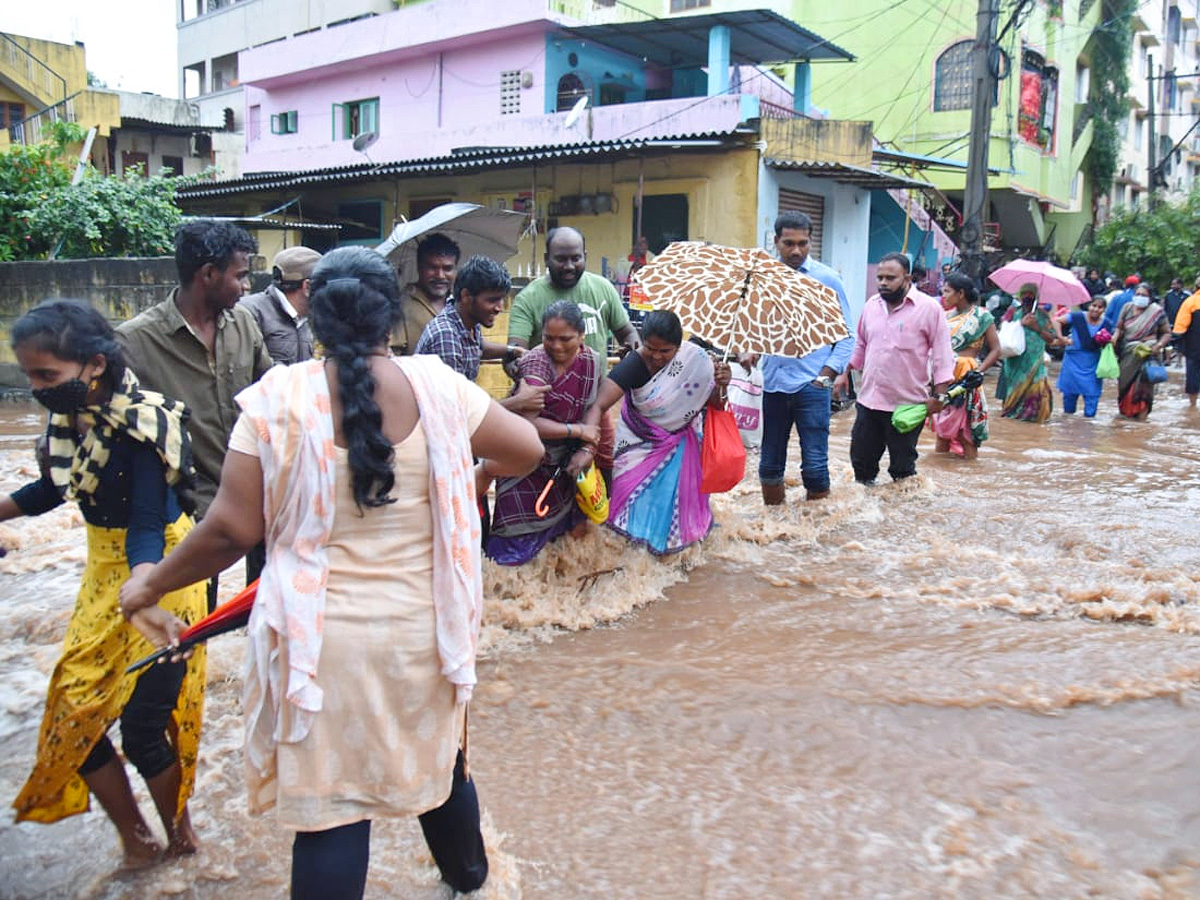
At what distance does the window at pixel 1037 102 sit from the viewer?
2479 cm

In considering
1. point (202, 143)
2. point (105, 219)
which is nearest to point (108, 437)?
point (105, 219)

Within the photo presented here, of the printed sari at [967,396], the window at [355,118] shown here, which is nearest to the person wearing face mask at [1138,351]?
the printed sari at [967,396]

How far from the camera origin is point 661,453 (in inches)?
205

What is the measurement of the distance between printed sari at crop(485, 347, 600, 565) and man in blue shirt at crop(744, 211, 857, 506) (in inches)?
80.3

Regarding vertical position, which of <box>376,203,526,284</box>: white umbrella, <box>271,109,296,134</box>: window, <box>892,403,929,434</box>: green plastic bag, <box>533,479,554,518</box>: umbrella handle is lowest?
<box>533,479,554,518</box>: umbrella handle

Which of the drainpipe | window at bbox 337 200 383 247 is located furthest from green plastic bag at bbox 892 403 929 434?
window at bbox 337 200 383 247

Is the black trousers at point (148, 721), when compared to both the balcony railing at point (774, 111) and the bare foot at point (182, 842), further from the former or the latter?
the balcony railing at point (774, 111)

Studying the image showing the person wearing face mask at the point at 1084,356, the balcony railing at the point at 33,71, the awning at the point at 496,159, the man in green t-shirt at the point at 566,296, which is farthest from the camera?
the balcony railing at the point at 33,71

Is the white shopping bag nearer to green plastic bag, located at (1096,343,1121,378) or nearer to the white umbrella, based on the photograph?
the white umbrella

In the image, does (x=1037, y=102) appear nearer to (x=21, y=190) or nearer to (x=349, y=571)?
(x=21, y=190)

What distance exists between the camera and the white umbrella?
474cm

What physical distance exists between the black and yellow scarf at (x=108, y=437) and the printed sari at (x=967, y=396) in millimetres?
7480

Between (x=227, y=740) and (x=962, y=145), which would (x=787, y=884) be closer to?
(x=227, y=740)

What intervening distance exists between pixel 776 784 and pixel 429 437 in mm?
2005
